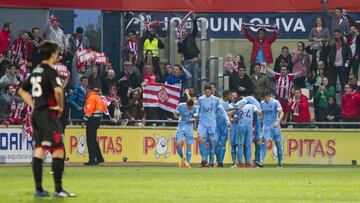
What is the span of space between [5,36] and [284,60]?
8.37m

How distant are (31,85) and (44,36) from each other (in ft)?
59.7

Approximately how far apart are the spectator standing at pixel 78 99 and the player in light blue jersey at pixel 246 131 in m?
4.58

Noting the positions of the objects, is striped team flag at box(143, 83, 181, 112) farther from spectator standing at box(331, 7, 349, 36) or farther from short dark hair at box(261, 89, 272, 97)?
spectator standing at box(331, 7, 349, 36)

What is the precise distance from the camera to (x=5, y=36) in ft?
113

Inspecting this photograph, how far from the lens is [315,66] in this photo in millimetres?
35469

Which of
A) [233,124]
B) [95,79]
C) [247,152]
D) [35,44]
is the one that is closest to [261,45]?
[233,124]

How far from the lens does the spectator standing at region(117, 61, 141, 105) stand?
→ 35125 millimetres

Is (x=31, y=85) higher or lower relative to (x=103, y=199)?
higher

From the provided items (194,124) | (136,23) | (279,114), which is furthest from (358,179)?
(136,23)

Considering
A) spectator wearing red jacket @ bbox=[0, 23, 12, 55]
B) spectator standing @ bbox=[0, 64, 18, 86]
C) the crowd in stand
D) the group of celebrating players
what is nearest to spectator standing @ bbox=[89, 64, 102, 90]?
the crowd in stand

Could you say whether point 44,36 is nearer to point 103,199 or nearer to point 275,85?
point 275,85

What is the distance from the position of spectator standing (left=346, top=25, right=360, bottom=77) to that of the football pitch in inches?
275

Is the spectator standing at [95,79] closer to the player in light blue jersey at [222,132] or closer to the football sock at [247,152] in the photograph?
the player in light blue jersey at [222,132]

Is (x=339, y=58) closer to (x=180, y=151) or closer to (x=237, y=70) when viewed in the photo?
(x=237, y=70)
